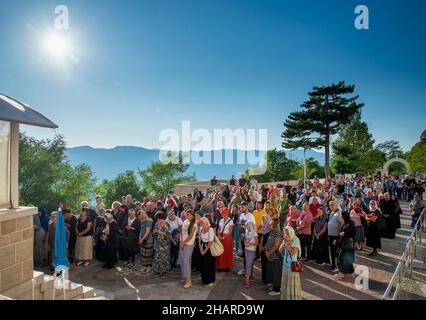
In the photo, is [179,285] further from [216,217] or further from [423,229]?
A: [423,229]

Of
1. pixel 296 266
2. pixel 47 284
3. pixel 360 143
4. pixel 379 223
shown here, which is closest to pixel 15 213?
pixel 47 284

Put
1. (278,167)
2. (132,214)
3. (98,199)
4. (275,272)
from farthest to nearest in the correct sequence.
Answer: (278,167) → (98,199) → (132,214) → (275,272)

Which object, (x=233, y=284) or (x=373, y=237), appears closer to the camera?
(x=233, y=284)

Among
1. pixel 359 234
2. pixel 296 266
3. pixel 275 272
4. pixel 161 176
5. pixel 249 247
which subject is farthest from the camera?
pixel 161 176

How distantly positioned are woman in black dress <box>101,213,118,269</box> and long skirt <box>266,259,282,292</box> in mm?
4373

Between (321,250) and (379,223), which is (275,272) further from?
(379,223)

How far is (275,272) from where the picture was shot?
611cm

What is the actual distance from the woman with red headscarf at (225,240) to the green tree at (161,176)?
5064 centimetres

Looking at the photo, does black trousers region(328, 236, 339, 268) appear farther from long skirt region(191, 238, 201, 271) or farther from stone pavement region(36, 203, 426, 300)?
long skirt region(191, 238, 201, 271)

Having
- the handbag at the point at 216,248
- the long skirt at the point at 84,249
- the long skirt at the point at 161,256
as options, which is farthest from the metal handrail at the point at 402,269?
the long skirt at the point at 84,249

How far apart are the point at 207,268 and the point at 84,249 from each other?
388 centimetres

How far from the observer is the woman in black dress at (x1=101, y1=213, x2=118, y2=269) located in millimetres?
7812

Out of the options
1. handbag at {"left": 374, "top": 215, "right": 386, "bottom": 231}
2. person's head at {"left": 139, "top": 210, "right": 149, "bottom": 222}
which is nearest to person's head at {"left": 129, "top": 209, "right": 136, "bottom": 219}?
person's head at {"left": 139, "top": 210, "right": 149, "bottom": 222}
